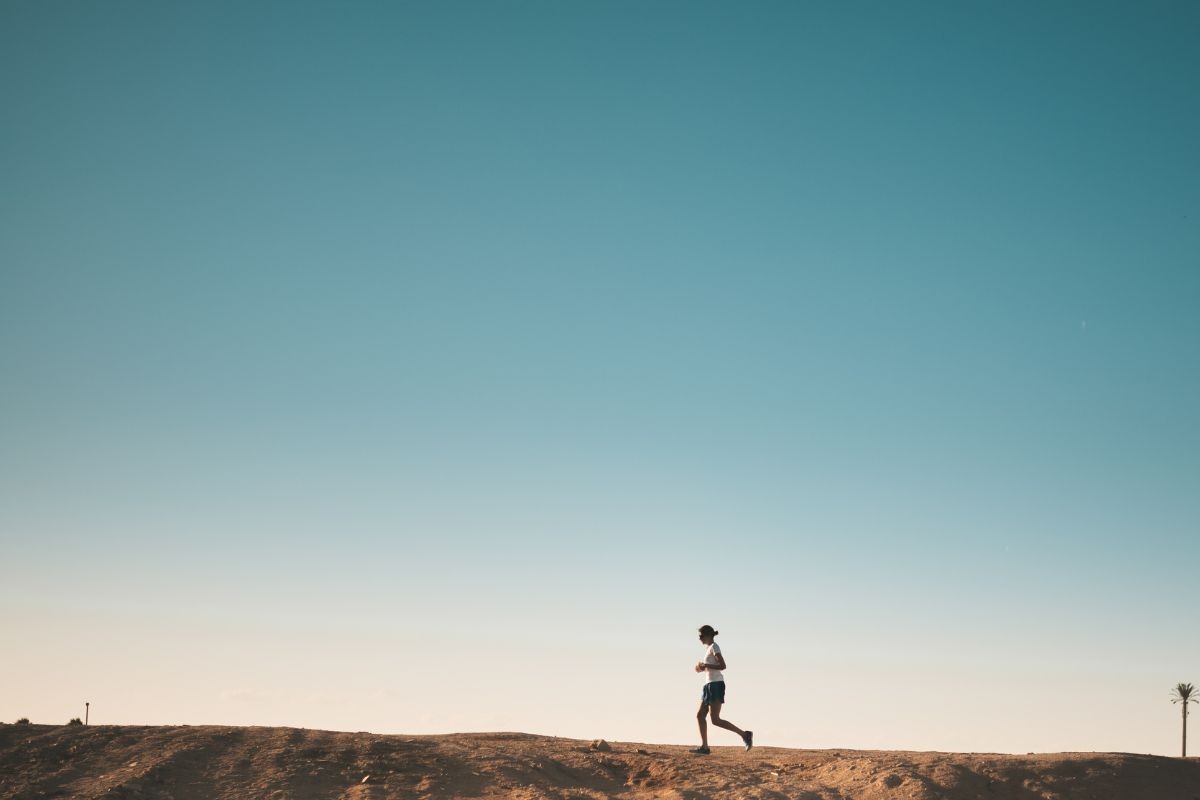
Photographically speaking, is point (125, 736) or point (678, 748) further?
point (678, 748)

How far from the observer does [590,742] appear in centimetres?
1777

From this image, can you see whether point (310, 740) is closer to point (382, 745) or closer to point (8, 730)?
point (382, 745)

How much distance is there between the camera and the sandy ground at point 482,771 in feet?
44.4

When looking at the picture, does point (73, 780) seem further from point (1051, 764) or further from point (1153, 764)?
point (1153, 764)

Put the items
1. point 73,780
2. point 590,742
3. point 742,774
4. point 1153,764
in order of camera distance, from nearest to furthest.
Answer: point 73,780, point 742,774, point 1153,764, point 590,742

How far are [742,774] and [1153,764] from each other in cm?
746

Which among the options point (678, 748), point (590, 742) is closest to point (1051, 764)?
point (678, 748)

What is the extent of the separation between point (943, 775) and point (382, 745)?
31.3 ft

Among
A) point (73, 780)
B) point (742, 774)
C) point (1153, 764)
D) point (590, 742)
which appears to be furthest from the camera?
point (590, 742)

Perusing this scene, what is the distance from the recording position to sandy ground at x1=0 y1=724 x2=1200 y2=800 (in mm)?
13547

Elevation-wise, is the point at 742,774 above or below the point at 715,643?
below

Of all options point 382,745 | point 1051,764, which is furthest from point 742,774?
point 382,745

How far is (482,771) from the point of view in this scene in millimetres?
14656

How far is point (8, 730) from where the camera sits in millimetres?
15367
